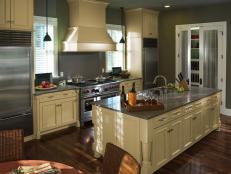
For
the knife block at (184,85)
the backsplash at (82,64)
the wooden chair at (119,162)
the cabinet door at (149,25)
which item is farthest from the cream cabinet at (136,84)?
the wooden chair at (119,162)

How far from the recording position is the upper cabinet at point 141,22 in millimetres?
7252

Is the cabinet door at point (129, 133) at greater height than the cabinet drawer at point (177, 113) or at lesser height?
lesser

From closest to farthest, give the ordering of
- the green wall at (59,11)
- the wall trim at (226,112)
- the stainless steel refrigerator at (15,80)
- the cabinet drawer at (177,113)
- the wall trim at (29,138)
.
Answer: the cabinet drawer at (177,113), the stainless steel refrigerator at (15,80), the wall trim at (29,138), the green wall at (59,11), the wall trim at (226,112)

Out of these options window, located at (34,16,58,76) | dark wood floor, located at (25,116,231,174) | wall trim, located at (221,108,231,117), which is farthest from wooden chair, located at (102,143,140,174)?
wall trim, located at (221,108,231,117)

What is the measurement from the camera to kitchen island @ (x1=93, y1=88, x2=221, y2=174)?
3.28 m

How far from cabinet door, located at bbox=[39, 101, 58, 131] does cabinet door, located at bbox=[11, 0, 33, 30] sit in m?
1.50

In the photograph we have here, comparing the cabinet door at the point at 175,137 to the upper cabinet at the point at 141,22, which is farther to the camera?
the upper cabinet at the point at 141,22

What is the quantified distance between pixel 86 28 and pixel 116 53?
5.62 ft

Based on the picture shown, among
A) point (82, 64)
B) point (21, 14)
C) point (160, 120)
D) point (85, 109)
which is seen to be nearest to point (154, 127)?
point (160, 120)

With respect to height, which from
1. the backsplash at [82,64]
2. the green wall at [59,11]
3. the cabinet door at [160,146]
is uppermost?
the green wall at [59,11]

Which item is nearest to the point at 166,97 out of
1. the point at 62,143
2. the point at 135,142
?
the point at 135,142

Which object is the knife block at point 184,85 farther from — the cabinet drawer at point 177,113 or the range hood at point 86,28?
the range hood at point 86,28

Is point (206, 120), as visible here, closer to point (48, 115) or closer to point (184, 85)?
point (184, 85)

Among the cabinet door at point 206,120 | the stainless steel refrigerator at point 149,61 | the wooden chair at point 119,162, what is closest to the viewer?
the wooden chair at point 119,162
